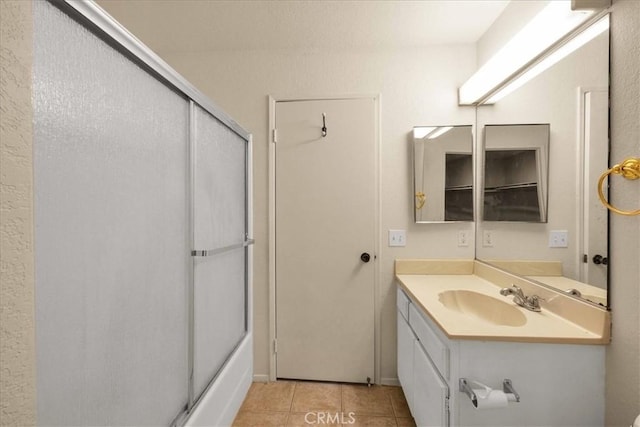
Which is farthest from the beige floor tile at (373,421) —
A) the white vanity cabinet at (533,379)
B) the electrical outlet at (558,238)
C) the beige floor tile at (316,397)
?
the electrical outlet at (558,238)

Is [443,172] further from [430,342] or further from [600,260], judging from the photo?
[430,342]

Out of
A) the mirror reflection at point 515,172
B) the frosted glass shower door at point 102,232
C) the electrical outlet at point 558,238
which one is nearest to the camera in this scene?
the frosted glass shower door at point 102,232

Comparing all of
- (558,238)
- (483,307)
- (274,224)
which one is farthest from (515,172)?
(274,224)

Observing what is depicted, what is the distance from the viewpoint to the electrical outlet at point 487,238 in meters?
1.77

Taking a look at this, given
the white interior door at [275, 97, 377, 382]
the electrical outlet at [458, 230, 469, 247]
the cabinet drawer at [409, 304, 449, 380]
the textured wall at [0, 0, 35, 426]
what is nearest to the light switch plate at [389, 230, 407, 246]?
the white interior door at [275, 97, 377, 382]

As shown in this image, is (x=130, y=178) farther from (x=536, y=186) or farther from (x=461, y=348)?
(x=536, y=186)

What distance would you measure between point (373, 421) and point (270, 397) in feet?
2.25

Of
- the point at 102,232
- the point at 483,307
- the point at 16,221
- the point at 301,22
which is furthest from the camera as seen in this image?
the point at 301,22

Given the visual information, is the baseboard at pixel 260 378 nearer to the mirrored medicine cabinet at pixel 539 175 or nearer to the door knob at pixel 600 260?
the mirrored medicine cabinet at pixel 539 175

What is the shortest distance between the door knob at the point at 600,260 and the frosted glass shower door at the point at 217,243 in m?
1.55

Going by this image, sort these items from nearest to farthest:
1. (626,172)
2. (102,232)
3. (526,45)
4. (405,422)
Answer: (102,232) < (626,172) < (526,45) < (405,422)

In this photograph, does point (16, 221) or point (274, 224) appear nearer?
point (16, 221)

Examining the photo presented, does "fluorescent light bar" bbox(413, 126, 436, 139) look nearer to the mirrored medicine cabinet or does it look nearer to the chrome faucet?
the mirrored medicine cabinet

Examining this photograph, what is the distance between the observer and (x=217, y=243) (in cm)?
133
